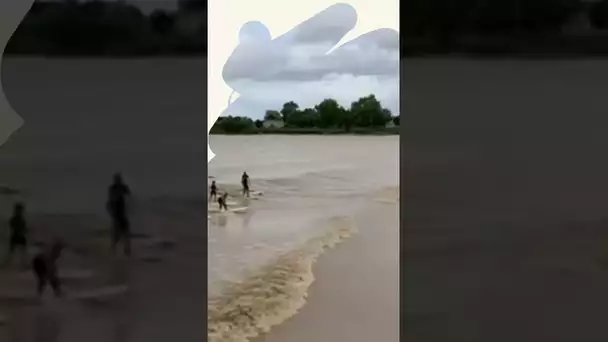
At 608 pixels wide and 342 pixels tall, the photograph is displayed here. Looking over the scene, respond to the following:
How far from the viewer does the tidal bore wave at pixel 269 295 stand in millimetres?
1945

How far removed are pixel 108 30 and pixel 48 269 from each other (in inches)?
28.8

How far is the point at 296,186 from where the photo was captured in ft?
6.58

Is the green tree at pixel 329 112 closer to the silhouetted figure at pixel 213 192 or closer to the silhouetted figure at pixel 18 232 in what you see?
the silhouetted figure at pixel 213 192

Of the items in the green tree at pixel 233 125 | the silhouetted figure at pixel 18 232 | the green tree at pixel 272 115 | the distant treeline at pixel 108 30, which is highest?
the distant treeline at pixel 108 30

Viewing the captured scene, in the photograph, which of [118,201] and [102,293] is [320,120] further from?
[102,293]

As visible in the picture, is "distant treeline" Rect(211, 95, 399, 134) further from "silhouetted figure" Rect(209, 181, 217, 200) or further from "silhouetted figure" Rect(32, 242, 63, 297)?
"silhouetted figure" Rect(32, 242, 63, 297)

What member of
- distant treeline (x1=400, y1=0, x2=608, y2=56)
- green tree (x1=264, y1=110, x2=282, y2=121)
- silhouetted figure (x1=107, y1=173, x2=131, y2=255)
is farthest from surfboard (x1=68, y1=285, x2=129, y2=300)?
distant treeline (x1=400, y1=0, x2=608, y2=56)

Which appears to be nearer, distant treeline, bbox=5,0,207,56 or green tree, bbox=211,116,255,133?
distant treeline, bbox=5,0,207,56

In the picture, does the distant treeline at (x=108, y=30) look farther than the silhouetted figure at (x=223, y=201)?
No

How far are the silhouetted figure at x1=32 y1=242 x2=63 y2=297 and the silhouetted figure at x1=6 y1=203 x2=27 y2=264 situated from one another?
47 mm

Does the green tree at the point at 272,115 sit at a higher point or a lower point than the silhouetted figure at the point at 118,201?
higher

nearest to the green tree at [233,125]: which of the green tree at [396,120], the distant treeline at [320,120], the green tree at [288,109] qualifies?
the distant treeline at [320,120]

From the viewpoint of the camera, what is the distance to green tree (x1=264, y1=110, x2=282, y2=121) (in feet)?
6.57

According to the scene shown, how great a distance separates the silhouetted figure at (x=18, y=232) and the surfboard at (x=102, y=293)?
20 cm
